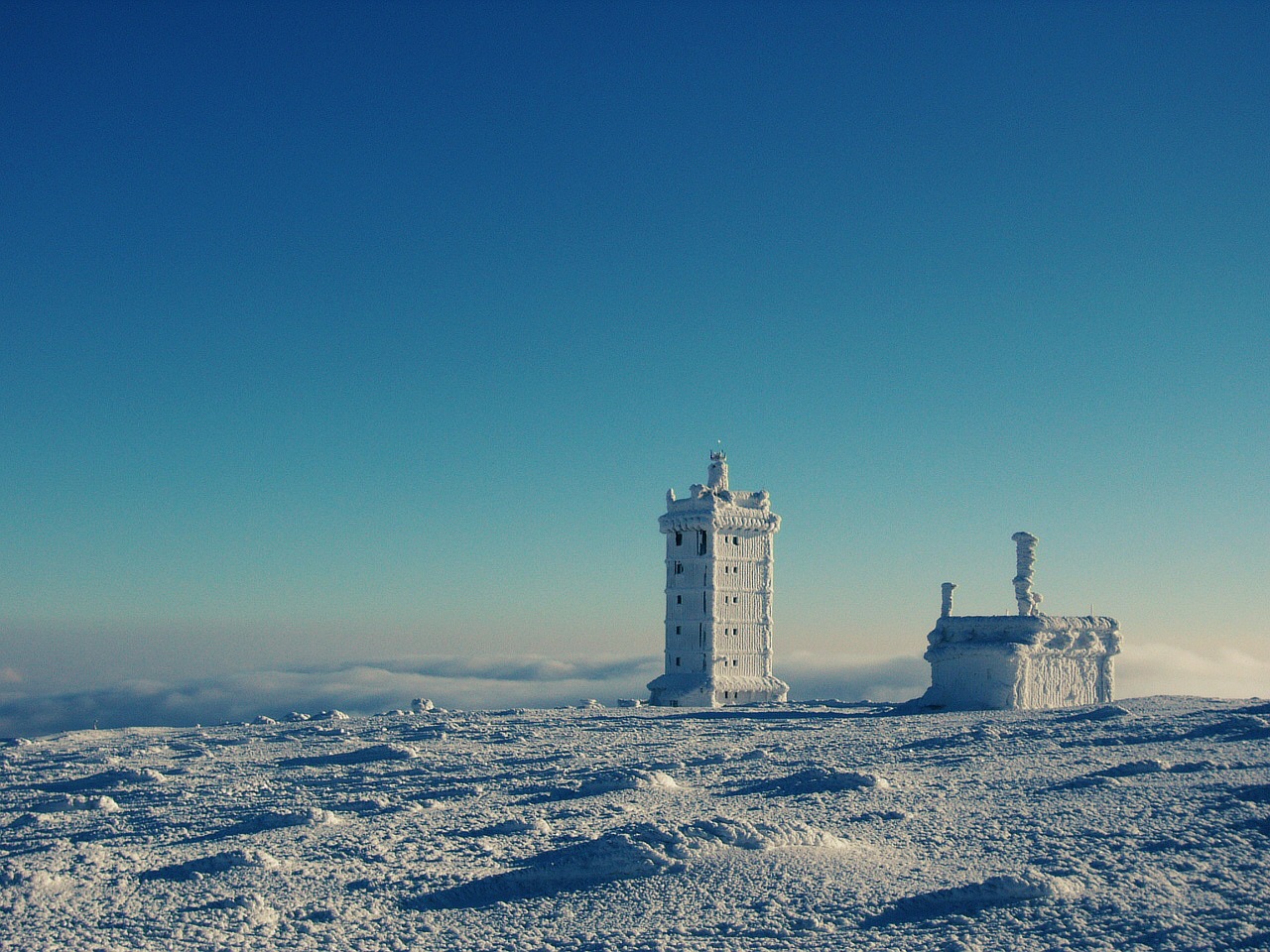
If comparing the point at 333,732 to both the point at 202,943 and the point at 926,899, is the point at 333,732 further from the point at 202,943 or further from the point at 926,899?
the point at 926,899

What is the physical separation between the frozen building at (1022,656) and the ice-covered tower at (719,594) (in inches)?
663

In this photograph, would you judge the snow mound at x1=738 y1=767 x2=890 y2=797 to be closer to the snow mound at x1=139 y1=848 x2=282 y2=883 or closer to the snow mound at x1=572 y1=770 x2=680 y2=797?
the snow mound at x1=572 y1=770 x2=680 y2=797

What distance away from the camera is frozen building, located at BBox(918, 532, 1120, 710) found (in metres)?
38.1

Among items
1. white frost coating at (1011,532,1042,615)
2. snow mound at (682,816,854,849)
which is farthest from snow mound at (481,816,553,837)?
white frost coating at (1011,532,1042,615)

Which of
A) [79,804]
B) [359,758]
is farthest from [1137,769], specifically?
[79,804]

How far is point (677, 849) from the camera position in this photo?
1434 centimetres

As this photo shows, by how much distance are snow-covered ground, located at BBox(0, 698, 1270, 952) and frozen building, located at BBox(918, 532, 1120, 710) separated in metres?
11.3

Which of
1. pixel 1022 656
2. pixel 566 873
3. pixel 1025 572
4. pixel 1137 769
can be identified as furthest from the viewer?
pixel 1025 572

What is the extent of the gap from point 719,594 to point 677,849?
141 feet

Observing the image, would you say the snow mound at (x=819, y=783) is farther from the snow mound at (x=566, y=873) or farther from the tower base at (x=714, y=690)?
the tower base at (x=714, y=690)

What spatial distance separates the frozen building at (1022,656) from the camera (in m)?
38.1

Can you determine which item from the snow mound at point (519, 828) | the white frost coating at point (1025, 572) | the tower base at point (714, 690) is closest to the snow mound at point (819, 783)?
the snow mound at point (519, 828)

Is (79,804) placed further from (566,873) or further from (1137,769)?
(1137,769)

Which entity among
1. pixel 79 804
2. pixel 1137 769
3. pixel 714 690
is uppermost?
pixel 1137 769
